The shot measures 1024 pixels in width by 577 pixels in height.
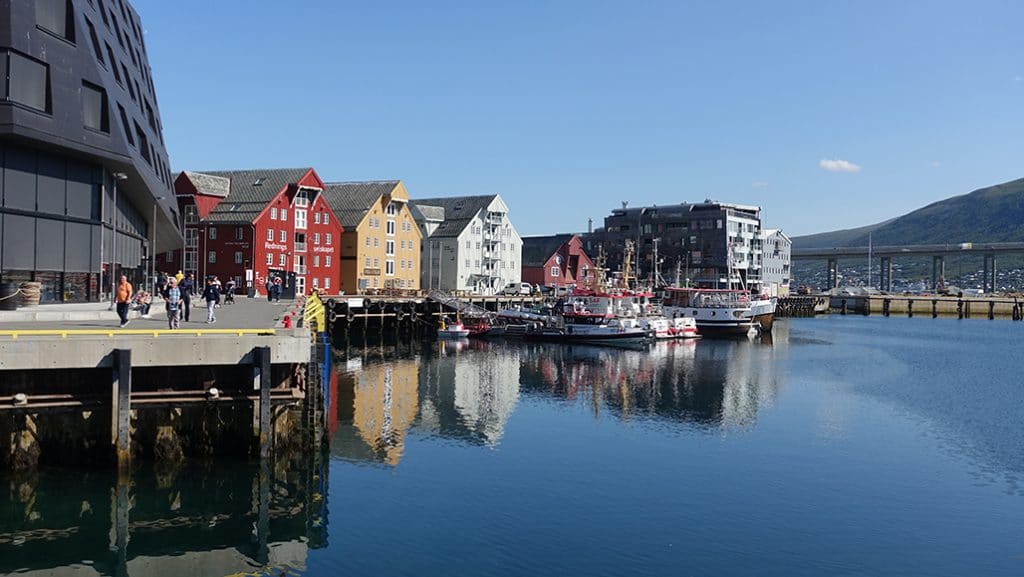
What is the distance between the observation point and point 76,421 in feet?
71.8

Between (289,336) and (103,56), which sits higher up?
(103,56)

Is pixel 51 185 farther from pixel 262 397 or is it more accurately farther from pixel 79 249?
pixel 262 397

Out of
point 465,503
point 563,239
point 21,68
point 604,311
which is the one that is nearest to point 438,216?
point 563,239

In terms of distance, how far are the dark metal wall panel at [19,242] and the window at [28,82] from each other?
160 inches

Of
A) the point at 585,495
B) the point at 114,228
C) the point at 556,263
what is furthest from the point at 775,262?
the point at 585,495

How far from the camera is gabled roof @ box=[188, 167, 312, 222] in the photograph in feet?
265

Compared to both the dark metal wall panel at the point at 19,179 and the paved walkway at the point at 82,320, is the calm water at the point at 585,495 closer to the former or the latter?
the paved walkway at the point at 82,320

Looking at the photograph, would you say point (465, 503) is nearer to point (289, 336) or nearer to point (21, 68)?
point (289, 336)

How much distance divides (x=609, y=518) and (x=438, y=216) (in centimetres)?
9119

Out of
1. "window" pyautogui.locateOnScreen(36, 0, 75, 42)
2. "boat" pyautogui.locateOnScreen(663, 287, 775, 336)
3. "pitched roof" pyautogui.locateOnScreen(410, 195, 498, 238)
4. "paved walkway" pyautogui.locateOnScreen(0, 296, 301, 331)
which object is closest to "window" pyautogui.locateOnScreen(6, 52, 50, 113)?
"window" pyautogui.locateOnScreen(36, 0, 75, 42)

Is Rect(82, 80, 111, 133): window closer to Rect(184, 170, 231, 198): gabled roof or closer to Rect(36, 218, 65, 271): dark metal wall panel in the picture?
Rect(36, 218, 65, 271): dark metal wall panel

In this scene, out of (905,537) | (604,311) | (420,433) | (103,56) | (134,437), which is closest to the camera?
(905,537)

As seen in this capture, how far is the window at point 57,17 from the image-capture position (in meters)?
30.0

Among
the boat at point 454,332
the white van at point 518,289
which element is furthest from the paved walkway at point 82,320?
the white van at point 518,289
